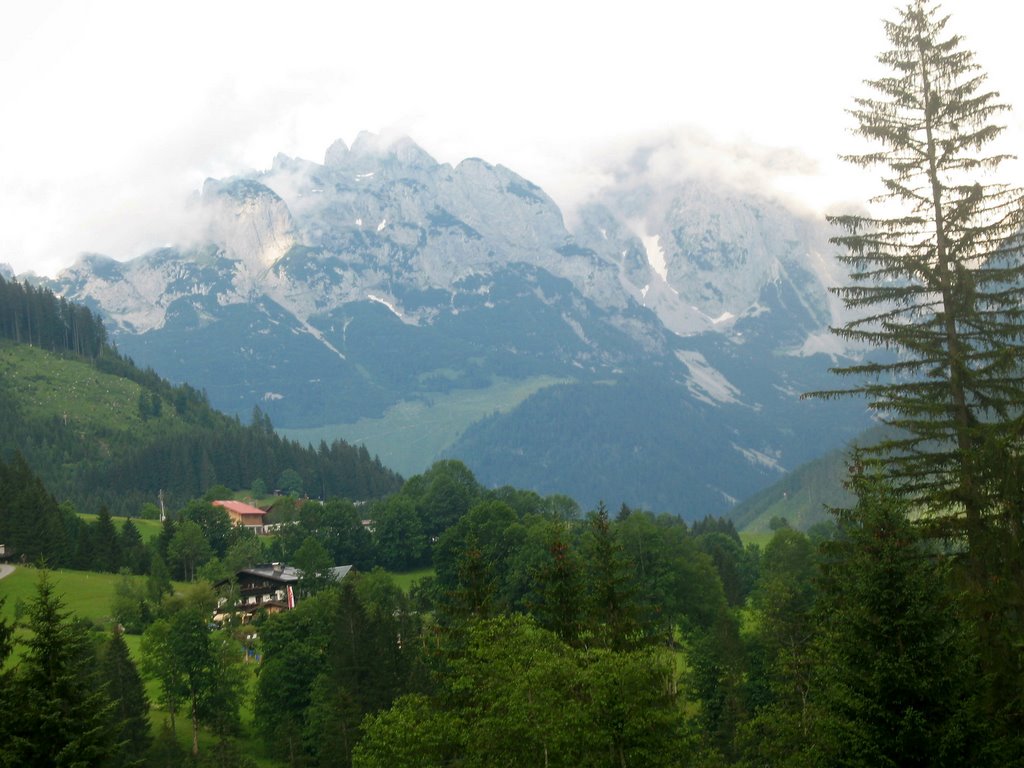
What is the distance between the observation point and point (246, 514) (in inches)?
6821

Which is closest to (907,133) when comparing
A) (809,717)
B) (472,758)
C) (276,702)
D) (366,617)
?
(809,717)

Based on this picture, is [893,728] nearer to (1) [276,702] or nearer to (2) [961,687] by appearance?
(2) [961,687]

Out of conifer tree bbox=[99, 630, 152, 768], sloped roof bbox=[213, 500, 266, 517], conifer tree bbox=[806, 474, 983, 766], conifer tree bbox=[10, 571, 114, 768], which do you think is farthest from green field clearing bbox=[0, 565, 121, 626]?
conifer tree bbox=[806, 474, 983, 766]

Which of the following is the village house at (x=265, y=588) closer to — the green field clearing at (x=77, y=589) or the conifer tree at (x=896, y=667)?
the green field clearing at (x=77, y=589)

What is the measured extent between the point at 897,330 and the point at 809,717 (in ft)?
41.5

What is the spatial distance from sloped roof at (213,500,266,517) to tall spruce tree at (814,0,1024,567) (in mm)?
153617

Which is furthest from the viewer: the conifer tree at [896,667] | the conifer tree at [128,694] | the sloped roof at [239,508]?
the sloped roof at [239,508]

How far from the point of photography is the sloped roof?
173 m

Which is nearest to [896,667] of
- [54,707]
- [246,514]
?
[54,707]

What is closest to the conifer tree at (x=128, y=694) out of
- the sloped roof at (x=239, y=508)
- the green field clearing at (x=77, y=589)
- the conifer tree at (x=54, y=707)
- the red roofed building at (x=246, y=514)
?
the green field clearing at (x=77, y=589)

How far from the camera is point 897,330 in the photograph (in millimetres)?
31188

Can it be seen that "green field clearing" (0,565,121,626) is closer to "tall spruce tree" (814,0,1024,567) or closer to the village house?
the village house

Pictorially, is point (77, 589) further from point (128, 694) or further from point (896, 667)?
point (896, 667)

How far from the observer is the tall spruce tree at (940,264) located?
29953mm
